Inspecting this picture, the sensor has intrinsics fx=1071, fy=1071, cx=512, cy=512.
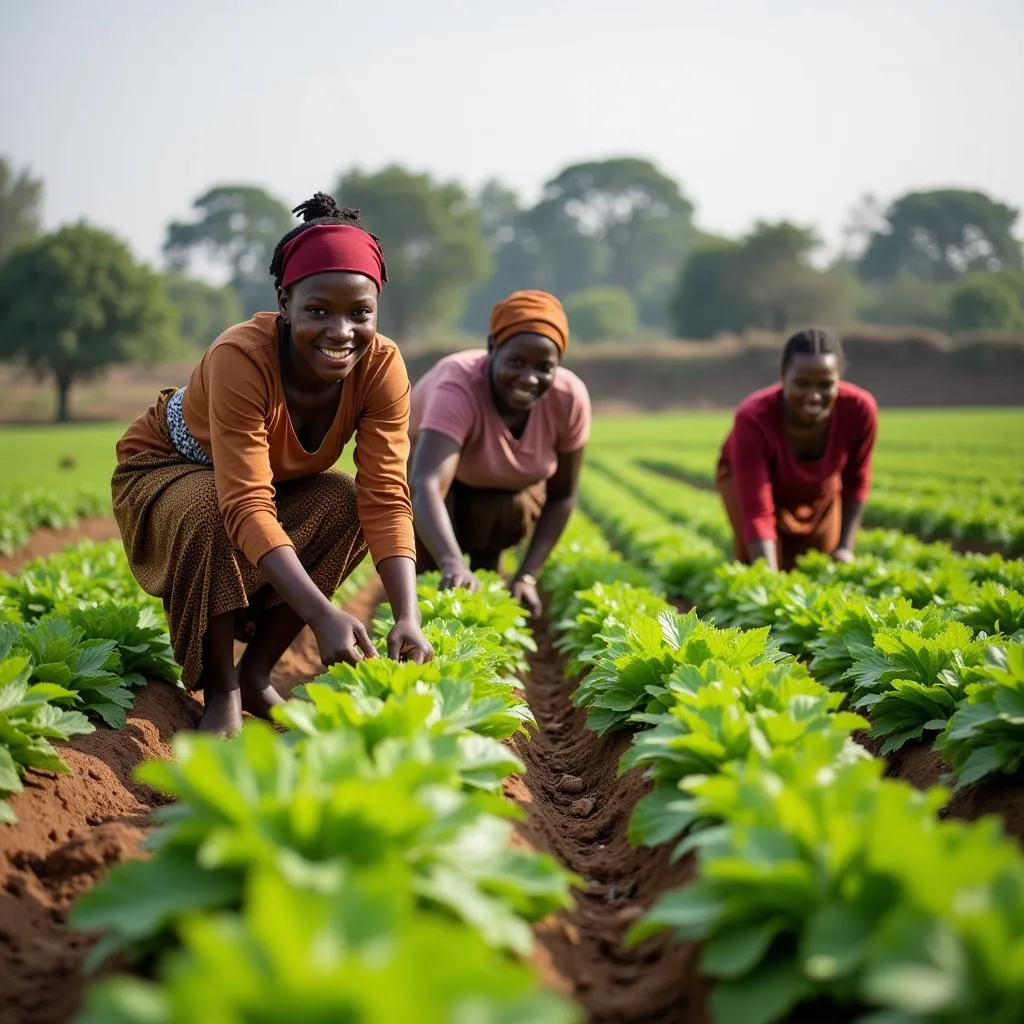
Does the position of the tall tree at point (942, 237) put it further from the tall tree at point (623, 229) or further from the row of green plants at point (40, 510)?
the row of green plants at point (40, 510)

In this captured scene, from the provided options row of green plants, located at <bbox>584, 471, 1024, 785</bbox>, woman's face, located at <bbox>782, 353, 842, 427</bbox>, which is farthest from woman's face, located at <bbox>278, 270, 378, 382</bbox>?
woman's face, located at <bbox>782, 353, 842, 427</bbox>

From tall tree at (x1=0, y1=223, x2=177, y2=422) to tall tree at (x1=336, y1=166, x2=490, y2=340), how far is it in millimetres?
25653

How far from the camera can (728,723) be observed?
2.73 metres

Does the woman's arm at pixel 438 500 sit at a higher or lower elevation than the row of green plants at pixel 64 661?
higher

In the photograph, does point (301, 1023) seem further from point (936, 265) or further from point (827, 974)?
point (936, 265)

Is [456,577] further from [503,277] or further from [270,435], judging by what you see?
[503,277]

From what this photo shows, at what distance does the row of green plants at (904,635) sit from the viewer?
307 centimetres

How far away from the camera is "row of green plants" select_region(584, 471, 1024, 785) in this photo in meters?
3.07

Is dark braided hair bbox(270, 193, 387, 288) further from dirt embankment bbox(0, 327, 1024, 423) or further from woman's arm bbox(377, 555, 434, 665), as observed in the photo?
dirt embankment bbox(0, 327, 1024, 423)

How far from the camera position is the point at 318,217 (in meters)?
3.90

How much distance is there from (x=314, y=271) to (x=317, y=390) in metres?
0.50

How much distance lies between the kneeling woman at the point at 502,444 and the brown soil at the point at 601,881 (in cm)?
112

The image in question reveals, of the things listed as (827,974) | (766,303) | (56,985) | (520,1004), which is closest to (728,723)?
(827,974)

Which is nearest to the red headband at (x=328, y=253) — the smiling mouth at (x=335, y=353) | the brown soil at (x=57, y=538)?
the smiling mouth at (x=335, y=353)
